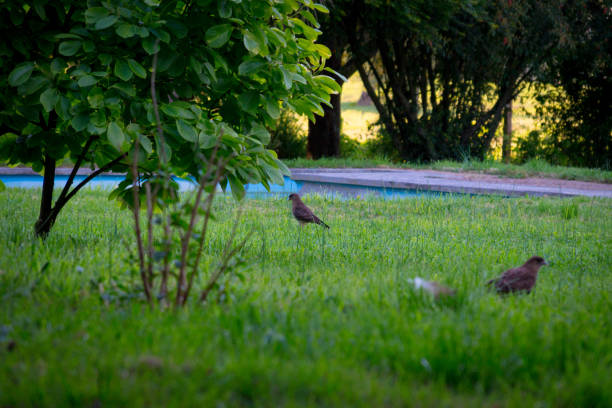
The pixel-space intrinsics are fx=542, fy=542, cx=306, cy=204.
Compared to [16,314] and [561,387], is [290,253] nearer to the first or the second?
[16,314]

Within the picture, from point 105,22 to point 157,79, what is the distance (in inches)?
25.7

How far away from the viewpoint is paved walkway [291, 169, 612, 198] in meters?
8.55

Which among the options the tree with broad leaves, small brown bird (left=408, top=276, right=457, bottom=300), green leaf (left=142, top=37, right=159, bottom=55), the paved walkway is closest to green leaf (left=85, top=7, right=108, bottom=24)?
the tree with broad leaves

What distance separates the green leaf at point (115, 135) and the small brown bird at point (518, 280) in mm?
2293

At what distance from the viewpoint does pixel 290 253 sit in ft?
13.9

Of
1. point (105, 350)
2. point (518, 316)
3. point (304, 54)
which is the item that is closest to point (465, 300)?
point (518, 316)

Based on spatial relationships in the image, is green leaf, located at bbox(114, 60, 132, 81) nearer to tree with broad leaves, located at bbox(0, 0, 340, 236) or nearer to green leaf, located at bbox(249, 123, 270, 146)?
tree with broad leaves, located at bbox(0, 0, 340, 236)

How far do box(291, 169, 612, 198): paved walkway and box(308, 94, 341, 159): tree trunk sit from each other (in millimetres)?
4460

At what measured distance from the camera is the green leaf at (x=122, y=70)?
3104 mm

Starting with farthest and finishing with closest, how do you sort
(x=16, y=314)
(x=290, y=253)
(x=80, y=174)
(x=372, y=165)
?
(x=372, y=165) < (x=80, y=174) < (x=290, y=253) < (x=16, y=314)

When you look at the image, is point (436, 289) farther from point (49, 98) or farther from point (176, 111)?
point (49, 98)

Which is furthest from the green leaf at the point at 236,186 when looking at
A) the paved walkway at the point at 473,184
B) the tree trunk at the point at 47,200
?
the paved walkway at the point at 473,184

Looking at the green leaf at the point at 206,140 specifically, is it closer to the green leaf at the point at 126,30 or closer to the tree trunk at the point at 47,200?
→ the green leaf at the point at 126,30

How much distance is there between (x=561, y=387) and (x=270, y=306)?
1.25 meters
